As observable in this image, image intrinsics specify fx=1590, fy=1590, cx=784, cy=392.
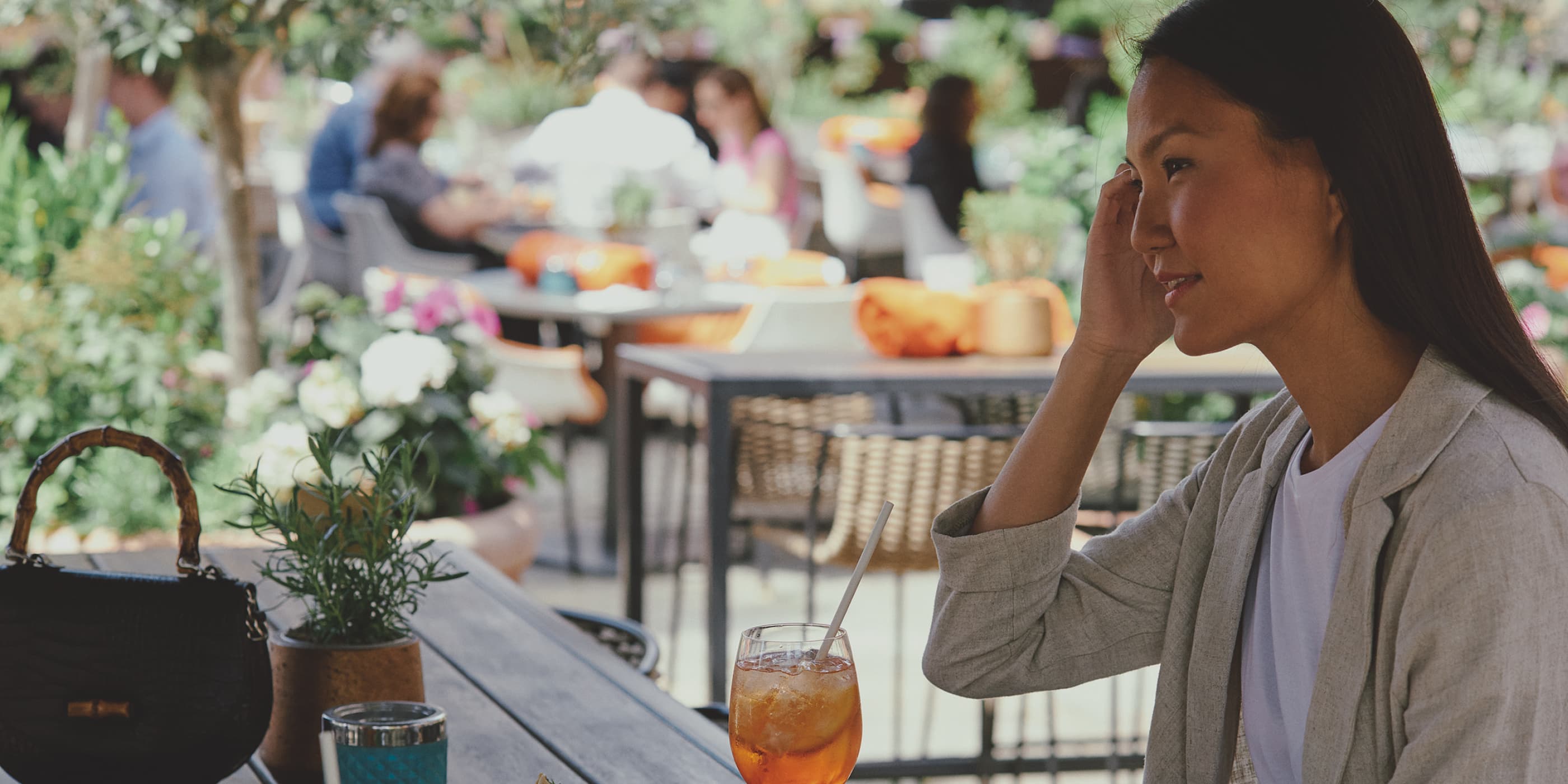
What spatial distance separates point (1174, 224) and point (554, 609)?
3.43 ft

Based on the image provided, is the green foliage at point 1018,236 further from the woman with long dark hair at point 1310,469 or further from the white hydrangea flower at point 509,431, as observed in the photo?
the woman with long dark hair at point 1310,469

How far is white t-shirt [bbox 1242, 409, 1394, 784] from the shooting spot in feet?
3.83

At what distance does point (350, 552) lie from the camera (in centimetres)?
120

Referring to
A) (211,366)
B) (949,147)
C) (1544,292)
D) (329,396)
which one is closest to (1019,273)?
(329,396)

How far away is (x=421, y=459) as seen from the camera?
10.9ft

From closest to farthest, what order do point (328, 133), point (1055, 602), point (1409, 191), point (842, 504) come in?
point (1409, 191) → point (1055, 602) → point (842, 504) → point (328, 133)

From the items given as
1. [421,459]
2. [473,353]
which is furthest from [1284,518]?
[473,353]

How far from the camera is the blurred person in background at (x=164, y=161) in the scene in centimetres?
482

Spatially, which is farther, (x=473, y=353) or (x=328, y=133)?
(x=328, y=133)

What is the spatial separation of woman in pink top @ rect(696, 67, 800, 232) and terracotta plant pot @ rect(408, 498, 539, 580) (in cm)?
372

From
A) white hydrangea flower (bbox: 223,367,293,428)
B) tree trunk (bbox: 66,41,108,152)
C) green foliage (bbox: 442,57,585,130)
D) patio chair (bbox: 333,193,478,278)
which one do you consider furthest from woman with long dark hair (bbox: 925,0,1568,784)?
green foliage (bbox: 442,57,585,130)

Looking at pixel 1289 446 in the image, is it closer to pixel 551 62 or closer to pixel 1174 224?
pixel 1174 224

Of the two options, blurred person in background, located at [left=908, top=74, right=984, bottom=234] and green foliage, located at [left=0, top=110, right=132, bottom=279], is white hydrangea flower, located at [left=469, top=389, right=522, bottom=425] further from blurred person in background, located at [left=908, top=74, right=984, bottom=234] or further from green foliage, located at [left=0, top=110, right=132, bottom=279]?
blurred person in background, located at [left=908, top=74, right=984, bottom=234]

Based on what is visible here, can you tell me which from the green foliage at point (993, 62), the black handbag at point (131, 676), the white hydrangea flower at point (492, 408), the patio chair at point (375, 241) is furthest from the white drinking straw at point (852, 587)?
the green foliage at point (993, 62)
